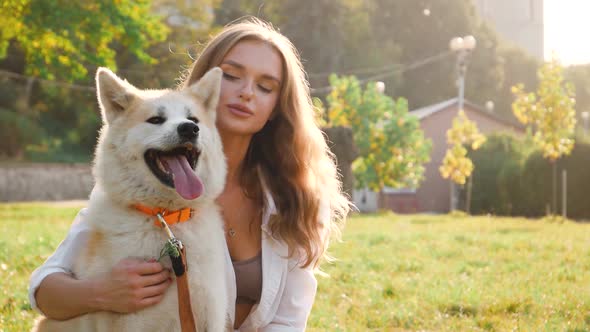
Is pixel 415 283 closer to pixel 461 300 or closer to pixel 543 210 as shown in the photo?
pixel 461 300

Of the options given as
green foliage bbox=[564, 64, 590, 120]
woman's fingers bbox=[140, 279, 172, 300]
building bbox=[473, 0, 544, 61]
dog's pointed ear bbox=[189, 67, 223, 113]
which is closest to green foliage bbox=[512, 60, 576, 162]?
dog's pointed ear bbox=[189, 67, 223, 113]

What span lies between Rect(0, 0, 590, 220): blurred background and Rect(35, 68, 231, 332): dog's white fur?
5.49 feet

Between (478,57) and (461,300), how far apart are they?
110 ft

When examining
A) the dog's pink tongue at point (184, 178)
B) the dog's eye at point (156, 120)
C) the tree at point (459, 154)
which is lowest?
the dog's pink tongue at point (184, 178)

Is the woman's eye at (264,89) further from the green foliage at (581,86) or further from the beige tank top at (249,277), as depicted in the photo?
the green foliage at (581,86)

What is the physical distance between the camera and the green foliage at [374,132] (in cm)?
2081

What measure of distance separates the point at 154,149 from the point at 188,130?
17 centimetres

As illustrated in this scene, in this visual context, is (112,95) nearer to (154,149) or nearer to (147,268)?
(154,149)

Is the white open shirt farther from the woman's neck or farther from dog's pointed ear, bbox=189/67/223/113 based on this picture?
dog's pointed ear, bbox=189/67/223/113

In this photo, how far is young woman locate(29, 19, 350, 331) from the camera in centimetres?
322

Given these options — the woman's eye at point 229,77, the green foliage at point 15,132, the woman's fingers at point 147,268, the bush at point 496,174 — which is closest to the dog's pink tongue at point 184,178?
the woman's fingers at point 147,268

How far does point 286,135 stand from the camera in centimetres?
353

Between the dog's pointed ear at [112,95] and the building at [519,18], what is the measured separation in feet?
178

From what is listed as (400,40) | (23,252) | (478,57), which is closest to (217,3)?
(400,40)
